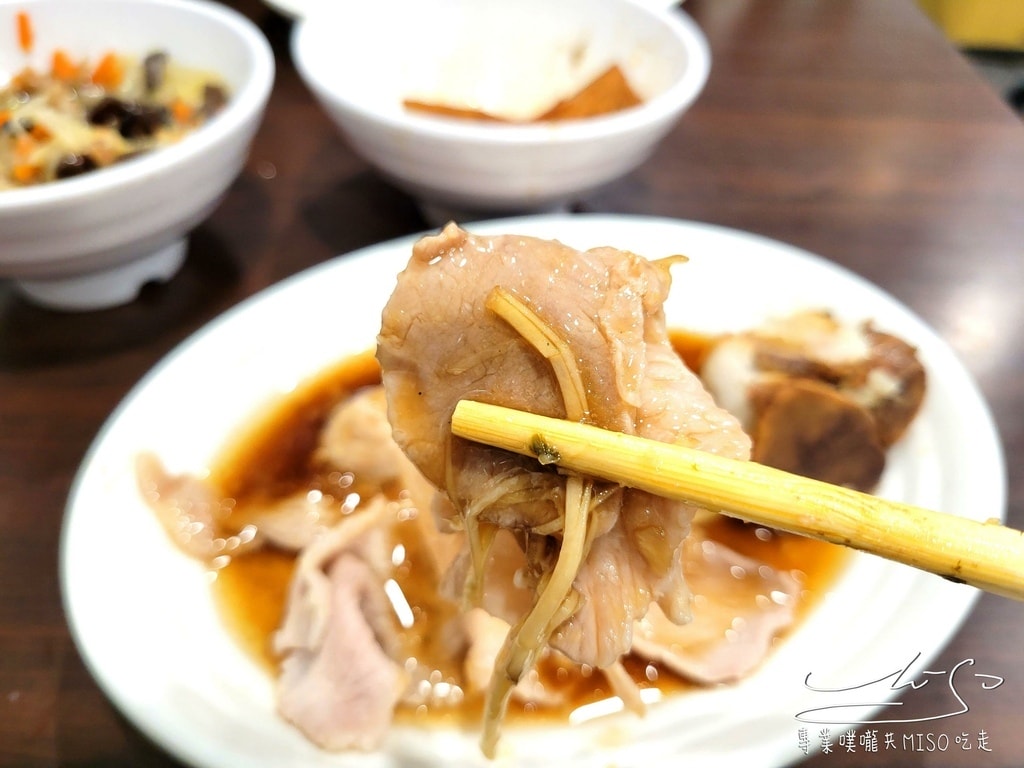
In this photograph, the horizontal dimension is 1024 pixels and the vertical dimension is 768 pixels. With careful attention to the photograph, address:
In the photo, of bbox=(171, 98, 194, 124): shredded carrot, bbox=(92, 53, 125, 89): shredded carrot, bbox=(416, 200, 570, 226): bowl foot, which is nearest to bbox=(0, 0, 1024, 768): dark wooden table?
bbox=(416, 200, 570, 226): bowl foot

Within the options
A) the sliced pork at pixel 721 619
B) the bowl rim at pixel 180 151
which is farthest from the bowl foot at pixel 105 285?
the sliced pork at pixel 721 619

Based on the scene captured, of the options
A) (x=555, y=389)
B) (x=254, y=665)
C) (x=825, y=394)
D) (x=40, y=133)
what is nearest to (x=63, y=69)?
(x=40, y=133)

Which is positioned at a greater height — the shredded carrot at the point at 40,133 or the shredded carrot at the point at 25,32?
the shredded carrot at the point at 25,32

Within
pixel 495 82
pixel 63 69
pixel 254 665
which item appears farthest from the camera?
pixel 495 82

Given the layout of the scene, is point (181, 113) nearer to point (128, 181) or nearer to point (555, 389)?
point (128, 181)

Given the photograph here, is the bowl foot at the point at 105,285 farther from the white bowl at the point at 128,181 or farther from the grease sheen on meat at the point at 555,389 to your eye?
the grease sheen on meat at the point at 555,389

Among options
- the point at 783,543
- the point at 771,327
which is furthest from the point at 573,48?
the point at 783,543
